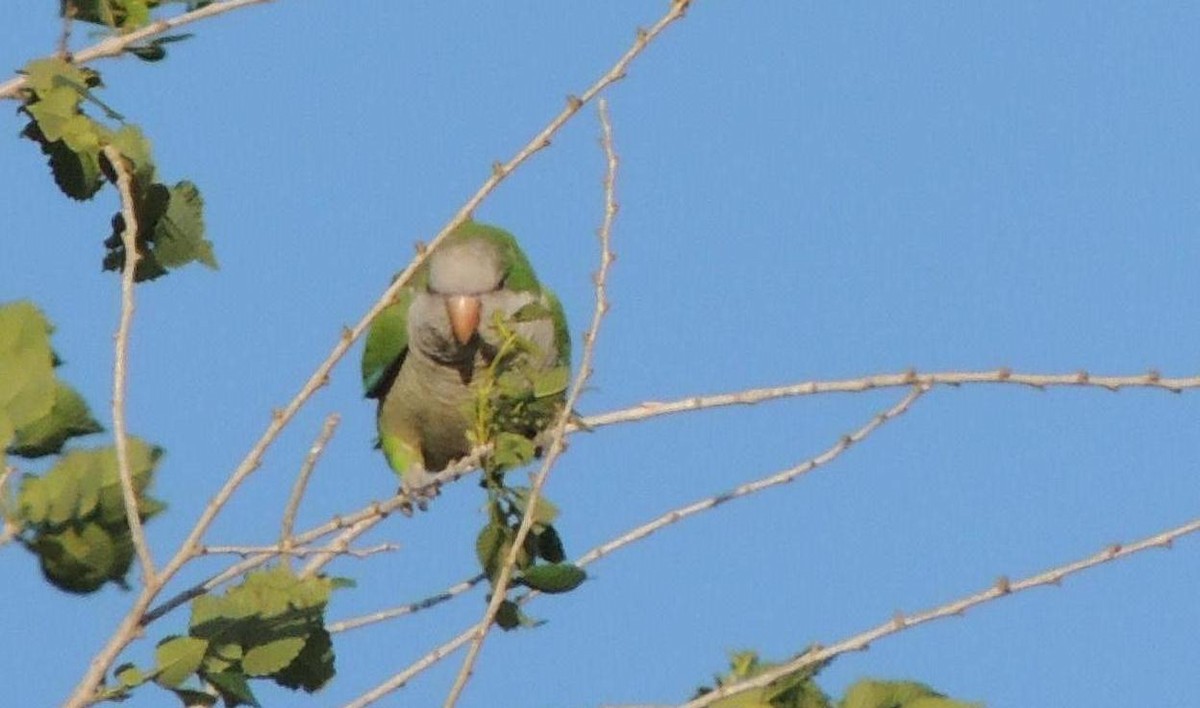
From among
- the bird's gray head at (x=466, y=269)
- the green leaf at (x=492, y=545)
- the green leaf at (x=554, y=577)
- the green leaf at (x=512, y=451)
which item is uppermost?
the bird's gray head at (x=466, y=269)

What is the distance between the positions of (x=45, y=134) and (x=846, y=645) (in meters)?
1.90

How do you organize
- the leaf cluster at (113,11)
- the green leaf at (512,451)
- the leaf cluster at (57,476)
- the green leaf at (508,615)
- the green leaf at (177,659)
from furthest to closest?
the green leaf at (512,451), the leaf cluster at (113,11), the green leaf at (508,615), the green leaf at (177,659), the leaf cluster at (57,476)

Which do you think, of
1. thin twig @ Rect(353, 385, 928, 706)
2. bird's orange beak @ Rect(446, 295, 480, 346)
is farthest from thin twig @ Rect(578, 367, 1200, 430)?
bird's orange beak @ Rect(446, 295, 480, 346)

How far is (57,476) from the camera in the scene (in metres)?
3.19

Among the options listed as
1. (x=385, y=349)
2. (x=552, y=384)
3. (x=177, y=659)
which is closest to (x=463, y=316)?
(x=385, y=349)

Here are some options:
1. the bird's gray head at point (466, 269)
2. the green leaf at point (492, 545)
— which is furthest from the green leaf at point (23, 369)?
the bird's gray head at point (466, 269)

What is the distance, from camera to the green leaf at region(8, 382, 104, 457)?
3.17 meters

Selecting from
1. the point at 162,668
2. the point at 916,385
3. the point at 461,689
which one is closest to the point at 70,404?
the point at 162,668

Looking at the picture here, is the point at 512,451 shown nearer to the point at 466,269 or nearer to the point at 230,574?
the point at 230,574

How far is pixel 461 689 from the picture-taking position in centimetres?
322

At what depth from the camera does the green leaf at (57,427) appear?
3.17 meters

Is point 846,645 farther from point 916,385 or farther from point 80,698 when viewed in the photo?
point 80,698

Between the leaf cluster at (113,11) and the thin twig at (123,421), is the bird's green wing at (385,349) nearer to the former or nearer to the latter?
the leaf cluster at (113,11)

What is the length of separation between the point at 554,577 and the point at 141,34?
1.40 meters
